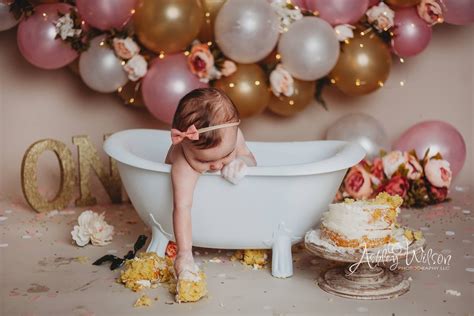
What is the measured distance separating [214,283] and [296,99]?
132 centimetres

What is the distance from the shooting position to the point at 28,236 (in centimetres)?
338

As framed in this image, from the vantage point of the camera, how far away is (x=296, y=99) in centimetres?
378

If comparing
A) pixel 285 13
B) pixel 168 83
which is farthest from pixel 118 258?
pixel 285 13

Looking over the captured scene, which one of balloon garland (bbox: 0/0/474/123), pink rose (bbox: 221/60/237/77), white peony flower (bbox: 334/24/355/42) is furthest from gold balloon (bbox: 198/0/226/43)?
white peony flower (bbox: 334/24/355/42)

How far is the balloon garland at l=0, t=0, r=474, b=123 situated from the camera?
344cm

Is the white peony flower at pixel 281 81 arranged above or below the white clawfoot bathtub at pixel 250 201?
above

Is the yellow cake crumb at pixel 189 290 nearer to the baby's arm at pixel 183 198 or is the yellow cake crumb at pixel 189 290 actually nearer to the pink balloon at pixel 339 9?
the baby's arm at pixel 183 198

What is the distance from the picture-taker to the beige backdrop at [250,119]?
421 cm

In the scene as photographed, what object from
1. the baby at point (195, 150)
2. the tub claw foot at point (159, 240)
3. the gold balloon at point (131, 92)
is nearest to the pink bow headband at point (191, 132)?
the baby at point (195, 150)

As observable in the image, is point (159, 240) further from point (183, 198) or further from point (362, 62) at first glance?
point (362, 62)

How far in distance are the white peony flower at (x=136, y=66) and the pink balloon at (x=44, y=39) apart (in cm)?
27

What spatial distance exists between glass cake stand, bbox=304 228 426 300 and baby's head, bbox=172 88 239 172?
1.48ft

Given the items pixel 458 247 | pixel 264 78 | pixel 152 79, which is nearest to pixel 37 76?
pixel 152 79

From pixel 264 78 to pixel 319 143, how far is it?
60cm
